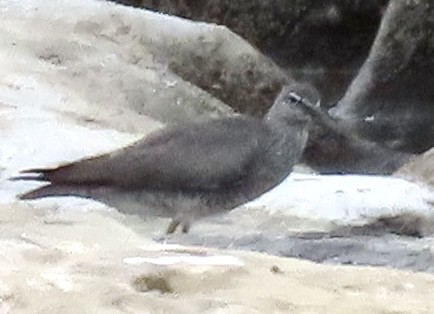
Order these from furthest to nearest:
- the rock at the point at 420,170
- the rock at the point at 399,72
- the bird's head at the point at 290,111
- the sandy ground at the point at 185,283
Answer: the rock at the point at 399,72 → the rock at the point at 420,170 → the bird's head at the point at 290,111 → the sandy ground at the point at 185,283

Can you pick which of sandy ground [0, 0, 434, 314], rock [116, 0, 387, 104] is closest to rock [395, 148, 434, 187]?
sandy ground [0, 0, 434, 314]

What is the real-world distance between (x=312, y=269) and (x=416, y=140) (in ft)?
17.4

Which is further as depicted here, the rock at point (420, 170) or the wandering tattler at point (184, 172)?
the rock at point (420, 170)

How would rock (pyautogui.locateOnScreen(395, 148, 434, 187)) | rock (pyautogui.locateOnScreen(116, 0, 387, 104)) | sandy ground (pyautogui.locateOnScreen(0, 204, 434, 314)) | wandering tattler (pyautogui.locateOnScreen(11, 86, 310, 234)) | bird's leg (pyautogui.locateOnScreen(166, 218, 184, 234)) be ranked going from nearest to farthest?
sandy ground (pyautogui.locateOnScreen(0, 204, 434, 314)), wandering tattler (pyautogui.locateOnScreen(11, 86, 310, 234)), bird's leg (pyautogui.locateOnScreen(166, 218, 184, 234)), rock (pyautogui.locateOnScreen(395, 148, 434, 187)), rock (pyautogui.locateOnScreen(116, 0, 387, 104))

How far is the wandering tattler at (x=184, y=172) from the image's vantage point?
163 inches

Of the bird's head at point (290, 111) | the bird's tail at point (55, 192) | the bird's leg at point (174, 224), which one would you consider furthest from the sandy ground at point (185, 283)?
the bird's head at point (290, 111)

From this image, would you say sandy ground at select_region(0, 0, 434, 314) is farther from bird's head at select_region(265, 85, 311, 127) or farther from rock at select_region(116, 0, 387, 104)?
rock at select_region(116, 0, 387, 104)

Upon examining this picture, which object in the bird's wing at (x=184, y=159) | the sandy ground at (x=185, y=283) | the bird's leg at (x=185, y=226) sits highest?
the sandy ground at (x=185, y=283)

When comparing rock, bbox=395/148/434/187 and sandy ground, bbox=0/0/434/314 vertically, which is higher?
sandy ground, bbox=0/0/434/314

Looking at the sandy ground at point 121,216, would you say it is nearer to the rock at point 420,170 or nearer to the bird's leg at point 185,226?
the bird's leg at point 185,226

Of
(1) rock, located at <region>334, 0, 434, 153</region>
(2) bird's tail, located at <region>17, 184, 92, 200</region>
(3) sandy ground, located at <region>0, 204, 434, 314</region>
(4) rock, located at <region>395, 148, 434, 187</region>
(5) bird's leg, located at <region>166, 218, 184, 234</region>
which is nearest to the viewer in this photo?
(3) sandy ground, located at <region>0, 204, 434, 314</region>

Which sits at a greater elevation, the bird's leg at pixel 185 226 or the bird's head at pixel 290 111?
the bird's head at pixel 290 111

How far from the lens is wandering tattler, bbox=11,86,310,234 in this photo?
4141 millimetres

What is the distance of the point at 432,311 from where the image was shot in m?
2.47
